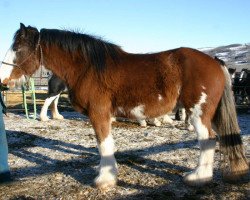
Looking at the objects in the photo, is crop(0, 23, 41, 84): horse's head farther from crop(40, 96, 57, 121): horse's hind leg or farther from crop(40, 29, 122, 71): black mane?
crop(40, 96, 57, 121): horse's hind leg

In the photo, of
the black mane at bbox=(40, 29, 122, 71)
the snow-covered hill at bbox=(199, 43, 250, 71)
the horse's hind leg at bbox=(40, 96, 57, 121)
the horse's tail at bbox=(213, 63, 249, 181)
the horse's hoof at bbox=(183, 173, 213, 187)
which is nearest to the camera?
the horse's hoof at bbox=(183, 173, 213, 187)

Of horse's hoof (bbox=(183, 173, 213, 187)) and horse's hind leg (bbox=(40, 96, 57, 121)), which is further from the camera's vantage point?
horse's hind leg (bbox=(40, 96, 57, 121))

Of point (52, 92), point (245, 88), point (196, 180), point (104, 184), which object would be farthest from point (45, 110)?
point (245, 88)

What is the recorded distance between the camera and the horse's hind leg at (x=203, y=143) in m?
4.91

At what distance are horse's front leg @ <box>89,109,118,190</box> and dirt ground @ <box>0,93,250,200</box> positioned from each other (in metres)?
0.17

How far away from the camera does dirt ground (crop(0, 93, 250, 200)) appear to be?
4891 mm

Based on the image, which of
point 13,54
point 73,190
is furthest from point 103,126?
point 13,54

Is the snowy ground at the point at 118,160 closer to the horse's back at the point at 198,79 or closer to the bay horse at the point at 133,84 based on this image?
the bay horse at the point at 133,84

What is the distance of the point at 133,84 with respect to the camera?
16.8ft

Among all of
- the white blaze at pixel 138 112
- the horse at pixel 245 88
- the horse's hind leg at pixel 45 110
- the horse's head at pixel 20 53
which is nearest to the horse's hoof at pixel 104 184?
the white blaze at pixel 138 112

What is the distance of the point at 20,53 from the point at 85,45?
1056 millimetres

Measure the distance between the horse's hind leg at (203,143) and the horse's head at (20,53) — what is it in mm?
2679

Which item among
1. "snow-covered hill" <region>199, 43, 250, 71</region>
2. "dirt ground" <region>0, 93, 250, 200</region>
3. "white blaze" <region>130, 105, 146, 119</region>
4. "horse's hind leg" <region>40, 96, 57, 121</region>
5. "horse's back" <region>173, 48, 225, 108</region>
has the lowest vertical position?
"dirt ground" <region>0, 93, 250, 200</region>

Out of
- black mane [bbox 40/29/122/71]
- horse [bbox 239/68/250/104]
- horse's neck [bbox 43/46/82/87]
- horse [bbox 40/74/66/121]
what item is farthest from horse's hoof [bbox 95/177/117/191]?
horse [bbox 239/68/250/104]
